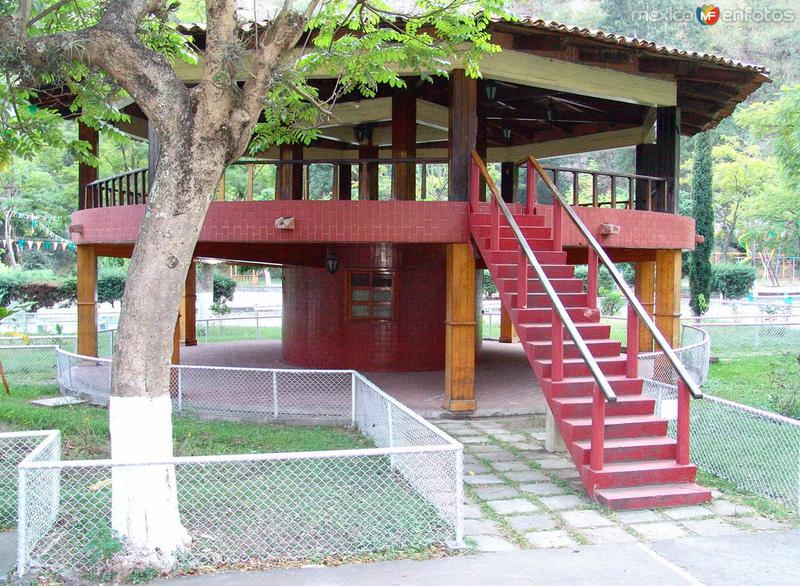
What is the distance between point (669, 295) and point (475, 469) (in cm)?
675

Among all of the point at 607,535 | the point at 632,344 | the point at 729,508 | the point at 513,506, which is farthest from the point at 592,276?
the point at 607,535

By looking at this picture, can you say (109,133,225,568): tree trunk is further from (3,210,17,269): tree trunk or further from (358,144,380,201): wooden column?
(3,210,17,269): tree trunk

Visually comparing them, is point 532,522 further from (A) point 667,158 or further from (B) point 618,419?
(A) point 667,158

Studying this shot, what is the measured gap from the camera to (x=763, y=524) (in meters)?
5.96

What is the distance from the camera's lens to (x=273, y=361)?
15438 millimetres

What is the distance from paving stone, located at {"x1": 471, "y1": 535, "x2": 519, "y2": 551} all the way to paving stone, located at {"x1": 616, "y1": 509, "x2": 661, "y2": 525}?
1120 mm

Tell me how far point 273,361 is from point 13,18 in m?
9.54

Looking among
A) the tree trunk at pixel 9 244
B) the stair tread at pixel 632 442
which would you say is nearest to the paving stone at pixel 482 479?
the stair tread at pixel 632 442

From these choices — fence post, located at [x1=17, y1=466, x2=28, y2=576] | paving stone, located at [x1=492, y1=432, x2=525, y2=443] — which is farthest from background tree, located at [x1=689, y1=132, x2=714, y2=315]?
fence post, located at [x1=17, y1=466, x2=28, y2=576]

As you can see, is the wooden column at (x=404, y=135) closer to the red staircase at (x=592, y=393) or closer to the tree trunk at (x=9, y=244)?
the red staircase at (x=592, y=393)

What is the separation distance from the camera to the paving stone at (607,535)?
18.5 ft

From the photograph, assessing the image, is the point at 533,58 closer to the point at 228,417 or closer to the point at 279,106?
the point at 279,106

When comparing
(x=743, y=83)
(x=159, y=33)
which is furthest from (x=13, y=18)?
(x=743, y=83)

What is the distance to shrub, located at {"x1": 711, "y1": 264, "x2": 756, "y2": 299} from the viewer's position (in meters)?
41.7
